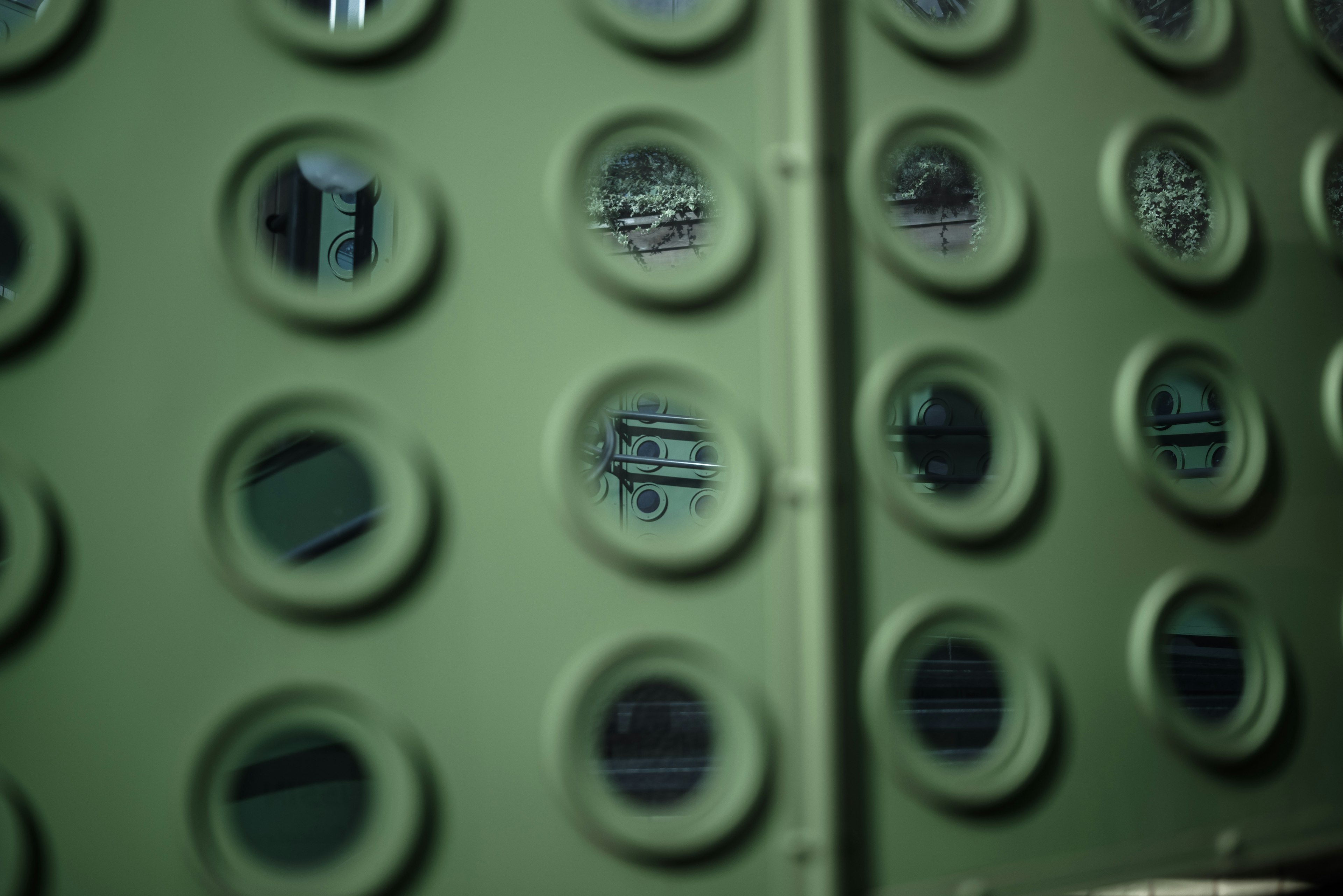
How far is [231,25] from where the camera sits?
3.31 feet

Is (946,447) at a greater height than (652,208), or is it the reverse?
(652,208)

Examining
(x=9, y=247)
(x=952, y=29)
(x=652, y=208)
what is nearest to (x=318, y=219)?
(x=9, y=247)

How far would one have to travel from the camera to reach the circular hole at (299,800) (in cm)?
260

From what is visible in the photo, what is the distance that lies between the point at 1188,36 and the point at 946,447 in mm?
3971

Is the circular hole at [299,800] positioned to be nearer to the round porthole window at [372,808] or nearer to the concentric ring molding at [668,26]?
the round porthole window at [372,808]

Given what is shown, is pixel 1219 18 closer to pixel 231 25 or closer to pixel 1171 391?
pixel 231 25

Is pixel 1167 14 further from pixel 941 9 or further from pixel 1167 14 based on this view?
pixel 941 9

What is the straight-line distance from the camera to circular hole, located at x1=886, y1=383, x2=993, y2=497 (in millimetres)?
4785

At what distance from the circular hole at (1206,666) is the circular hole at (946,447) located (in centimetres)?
122

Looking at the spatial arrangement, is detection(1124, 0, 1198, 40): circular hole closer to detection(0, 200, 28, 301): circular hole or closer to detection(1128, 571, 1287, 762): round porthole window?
detection(1128, 571, 1287, 762): round porthole window

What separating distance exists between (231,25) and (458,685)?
759 mm

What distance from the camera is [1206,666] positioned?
4.30m

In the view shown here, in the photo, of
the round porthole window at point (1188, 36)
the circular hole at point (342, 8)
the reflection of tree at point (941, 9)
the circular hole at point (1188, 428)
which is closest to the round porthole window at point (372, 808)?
the round porthole window at point (1188, 36)

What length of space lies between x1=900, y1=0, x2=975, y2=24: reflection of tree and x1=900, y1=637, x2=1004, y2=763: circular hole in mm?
4353
